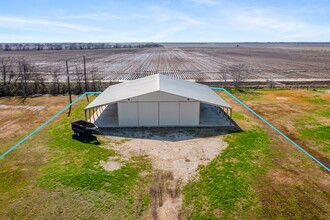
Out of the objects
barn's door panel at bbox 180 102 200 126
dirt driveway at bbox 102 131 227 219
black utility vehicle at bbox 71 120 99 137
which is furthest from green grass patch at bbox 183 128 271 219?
black utility vehicle at bbox 71 120 99 137

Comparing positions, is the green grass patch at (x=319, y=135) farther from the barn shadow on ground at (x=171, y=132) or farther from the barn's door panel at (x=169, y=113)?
the barn's door panel at (x=169, y=113)

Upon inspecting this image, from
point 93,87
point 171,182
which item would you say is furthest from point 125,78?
point 171,182

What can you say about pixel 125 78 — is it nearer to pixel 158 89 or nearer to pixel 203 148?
pixel 158 89

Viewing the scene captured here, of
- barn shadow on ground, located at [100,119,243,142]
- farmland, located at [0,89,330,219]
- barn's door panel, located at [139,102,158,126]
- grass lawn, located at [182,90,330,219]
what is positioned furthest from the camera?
barn's door panel, located at [139,102,158,126]

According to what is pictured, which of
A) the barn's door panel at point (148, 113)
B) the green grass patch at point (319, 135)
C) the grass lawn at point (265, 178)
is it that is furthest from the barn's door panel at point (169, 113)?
the green grass patch at point (319, 135)

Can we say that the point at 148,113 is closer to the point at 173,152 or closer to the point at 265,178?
the point at 173,152

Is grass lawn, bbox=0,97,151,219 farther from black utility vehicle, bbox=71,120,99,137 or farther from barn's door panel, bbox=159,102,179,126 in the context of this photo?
barn's door panel, bbox=159,102,179,126
